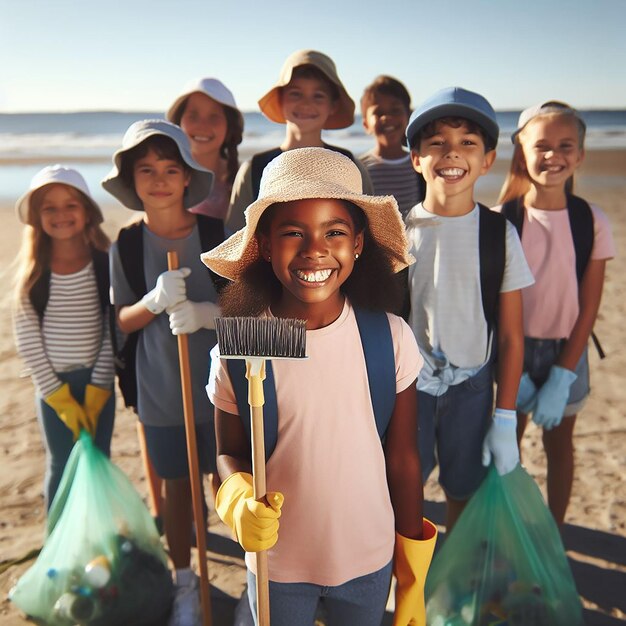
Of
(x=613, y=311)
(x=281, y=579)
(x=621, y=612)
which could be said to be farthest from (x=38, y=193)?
(x=613, y=311)

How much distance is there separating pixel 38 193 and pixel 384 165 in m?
1.94

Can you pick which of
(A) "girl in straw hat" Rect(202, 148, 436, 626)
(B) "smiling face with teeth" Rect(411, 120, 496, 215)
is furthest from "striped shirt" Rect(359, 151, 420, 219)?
(A) "girl in straw hat" Rect(202, 148, 436, 626)

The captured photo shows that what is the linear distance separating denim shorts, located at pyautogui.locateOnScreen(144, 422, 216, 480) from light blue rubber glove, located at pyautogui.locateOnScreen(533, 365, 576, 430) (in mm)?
1485

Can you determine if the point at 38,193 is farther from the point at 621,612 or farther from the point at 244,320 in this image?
the point at 621,612

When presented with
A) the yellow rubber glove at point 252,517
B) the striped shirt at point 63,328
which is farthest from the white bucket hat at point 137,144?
the yellow rubber glove at point 252,517

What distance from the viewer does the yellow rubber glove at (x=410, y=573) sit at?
5.89 feet

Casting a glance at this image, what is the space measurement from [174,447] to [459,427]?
1.24 metres

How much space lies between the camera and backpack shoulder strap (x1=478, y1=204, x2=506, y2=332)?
2303 mm

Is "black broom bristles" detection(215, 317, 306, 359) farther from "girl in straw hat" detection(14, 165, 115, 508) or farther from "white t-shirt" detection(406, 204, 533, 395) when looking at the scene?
"girl in straw hat" detection(14, 165, 115, 508)

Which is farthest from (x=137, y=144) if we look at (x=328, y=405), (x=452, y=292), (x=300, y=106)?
(x=328, y=405)

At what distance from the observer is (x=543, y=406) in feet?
9.05

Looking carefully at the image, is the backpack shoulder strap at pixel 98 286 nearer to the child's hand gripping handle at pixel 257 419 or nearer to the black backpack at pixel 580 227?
the child's hand gripping handle at pixel 257 419

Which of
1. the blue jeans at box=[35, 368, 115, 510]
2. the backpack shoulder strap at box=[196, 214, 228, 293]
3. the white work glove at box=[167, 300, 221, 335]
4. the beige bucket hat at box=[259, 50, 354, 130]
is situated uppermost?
the beige bucket hat at box=[259, 50, 354, 130]

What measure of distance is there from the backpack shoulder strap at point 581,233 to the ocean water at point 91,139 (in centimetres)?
1118
